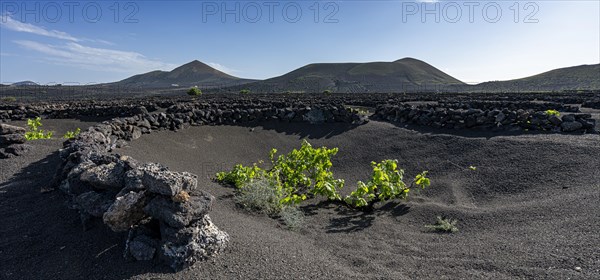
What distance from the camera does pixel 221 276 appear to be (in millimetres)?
3975

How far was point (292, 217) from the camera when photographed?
6336 mm

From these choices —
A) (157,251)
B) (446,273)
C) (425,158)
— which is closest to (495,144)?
(425,158)

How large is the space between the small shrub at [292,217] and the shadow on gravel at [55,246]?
2.47m

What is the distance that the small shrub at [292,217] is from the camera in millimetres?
6082

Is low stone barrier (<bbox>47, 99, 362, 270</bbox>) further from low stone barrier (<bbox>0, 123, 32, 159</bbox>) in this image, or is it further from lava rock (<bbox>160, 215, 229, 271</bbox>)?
Answer: low stone barrier (<bbox>0, 123, 32, 159</bbox>)

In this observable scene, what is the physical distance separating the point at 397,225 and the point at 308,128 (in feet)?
29.2

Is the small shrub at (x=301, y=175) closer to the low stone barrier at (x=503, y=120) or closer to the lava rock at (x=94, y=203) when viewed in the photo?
the lava rock at (x=94, y=203)

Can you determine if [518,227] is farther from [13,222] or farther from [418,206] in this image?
[13,222]

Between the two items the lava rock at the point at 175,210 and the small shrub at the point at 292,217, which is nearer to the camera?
the lava rock at the point at 175,210

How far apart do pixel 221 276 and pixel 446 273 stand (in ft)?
8.81

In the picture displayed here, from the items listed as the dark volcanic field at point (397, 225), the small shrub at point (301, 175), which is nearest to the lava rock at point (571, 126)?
the dark volcanic field at point (397, 225)

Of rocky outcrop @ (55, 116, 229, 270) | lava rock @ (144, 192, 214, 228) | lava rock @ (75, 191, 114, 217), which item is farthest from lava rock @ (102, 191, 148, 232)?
lava rock @ (75, 191, 114, 217)

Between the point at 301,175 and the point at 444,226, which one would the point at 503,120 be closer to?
the point at 444,226

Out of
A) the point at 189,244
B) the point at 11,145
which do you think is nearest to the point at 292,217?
the point at 189,244
